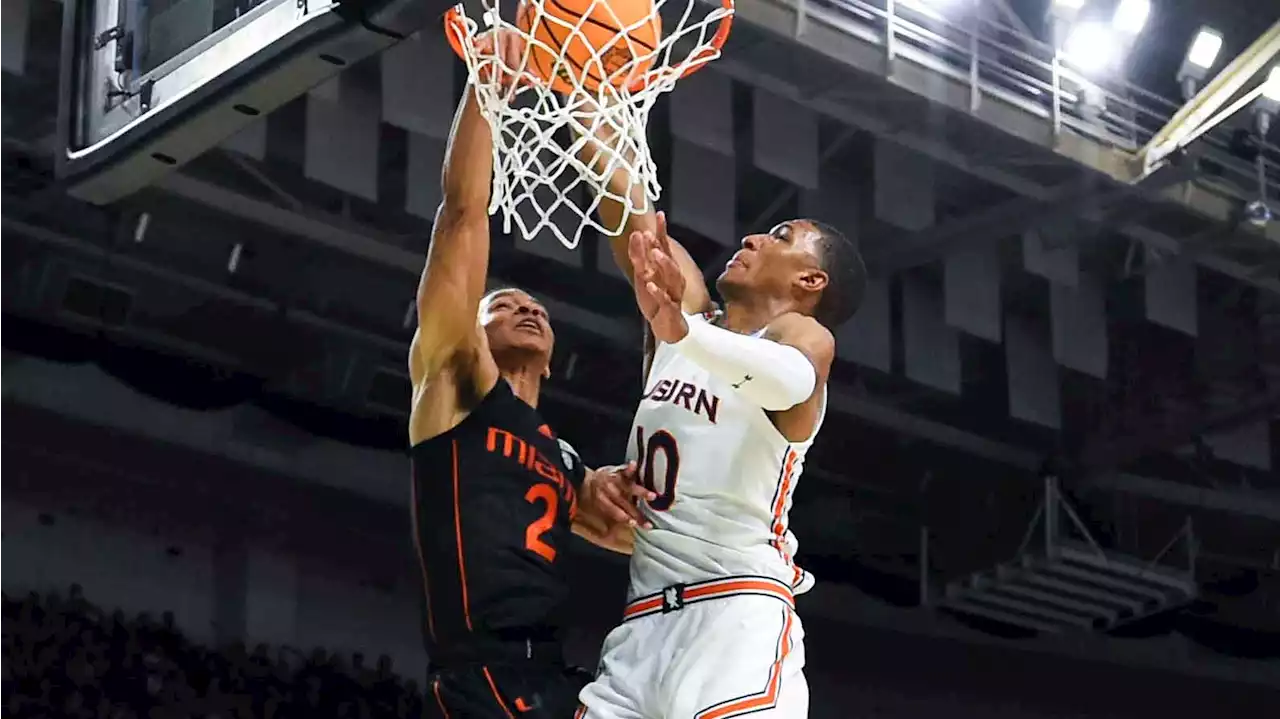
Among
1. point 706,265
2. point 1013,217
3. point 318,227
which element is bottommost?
point 318,227

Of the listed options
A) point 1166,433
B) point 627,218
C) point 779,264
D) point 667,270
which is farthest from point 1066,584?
point 667,270

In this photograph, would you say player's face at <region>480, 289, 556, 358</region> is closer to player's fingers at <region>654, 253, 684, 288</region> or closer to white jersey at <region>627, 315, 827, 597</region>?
white jersey at <region>627, 315, 827, 597</region>

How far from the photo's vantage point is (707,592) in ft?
12.1

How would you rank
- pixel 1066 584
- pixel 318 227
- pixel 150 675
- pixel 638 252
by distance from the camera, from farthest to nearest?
1. pixel 1066 584
2. pixel 318 227
3. pixel 150 675
4. pixel 638 252

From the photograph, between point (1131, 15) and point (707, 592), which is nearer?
point (707, 592)

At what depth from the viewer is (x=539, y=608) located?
3.77 metres

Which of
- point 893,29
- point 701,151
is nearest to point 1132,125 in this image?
point 893,29

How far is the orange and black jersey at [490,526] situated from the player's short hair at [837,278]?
2.24 feet

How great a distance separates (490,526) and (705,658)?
55 centimetres

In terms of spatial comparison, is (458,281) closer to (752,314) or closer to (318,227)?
(752,314)

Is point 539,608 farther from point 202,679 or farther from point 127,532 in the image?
Result: point 127,532

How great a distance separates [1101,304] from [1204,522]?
3.81 meters

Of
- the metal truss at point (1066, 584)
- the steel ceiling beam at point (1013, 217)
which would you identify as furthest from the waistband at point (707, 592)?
the metal truss at point (1066, 584)

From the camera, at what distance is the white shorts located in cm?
353
